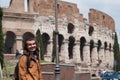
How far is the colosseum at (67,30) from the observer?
49.2 m

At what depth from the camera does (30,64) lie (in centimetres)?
754

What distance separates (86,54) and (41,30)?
9701 mm

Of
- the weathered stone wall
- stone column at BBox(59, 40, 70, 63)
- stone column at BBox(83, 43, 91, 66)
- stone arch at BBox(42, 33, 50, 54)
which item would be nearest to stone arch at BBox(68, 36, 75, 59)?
stone column at BBox(59, 40, 70, 63)

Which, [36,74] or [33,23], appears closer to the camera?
[36,74]

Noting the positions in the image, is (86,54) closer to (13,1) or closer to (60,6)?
(60,6)

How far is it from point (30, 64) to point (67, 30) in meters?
47.7

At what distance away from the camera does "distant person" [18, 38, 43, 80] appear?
744 centimetres

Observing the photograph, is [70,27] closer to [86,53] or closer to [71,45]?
[71,45]

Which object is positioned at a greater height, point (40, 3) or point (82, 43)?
point (40, 3)

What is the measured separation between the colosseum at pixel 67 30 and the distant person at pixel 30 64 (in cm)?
4006

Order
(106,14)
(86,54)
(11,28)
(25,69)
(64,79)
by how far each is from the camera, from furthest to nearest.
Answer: (106,14) < (86,54) < (11,28) < (64,79) < (25,69)

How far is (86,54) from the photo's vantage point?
193 ft

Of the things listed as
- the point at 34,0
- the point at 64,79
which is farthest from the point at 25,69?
the point at 34,0

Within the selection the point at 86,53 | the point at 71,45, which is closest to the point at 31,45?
the point at 71,45
